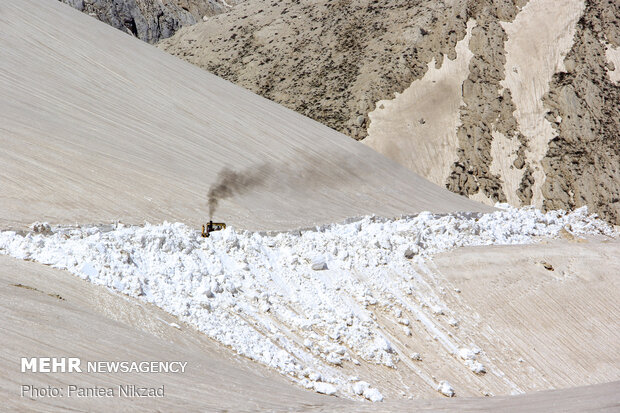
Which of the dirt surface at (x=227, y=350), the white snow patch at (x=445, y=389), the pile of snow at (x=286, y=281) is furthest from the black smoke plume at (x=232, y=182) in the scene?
the white snow patch at (x=445, y=389)

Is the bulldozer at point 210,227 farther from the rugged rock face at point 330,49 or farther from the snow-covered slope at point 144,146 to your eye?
the rugged rock face at point 330,49

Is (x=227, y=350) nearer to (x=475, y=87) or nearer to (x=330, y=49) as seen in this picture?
(x=475, y=87)

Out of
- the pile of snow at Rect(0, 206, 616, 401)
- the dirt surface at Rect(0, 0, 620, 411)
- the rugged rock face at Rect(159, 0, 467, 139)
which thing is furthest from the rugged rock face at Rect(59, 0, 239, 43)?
the pile of snow at Rect(0, 206, 616, 401)

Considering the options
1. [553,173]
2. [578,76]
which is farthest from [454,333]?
[578,76]

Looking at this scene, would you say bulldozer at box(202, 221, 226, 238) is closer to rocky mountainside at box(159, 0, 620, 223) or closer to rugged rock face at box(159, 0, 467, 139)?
rocky mountainside at box(159, 0, 620, 223)

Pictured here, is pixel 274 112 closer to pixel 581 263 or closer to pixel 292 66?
pixel 581 263

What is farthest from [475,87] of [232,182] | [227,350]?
[227,350]

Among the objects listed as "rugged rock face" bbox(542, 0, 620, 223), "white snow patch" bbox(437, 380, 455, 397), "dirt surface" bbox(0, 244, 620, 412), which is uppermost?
"rugged rock face" bbox(542, 0, 620, 223)
